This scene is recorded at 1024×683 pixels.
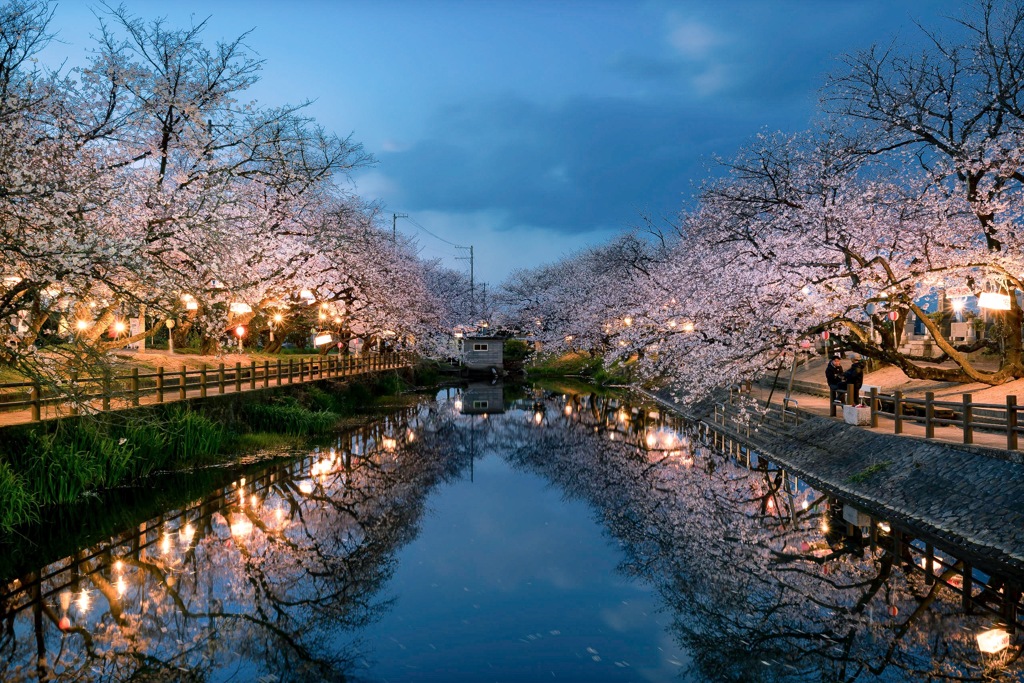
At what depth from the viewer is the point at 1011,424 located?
12828mm

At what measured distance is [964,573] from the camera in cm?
1073

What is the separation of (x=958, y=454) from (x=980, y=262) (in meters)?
5.69

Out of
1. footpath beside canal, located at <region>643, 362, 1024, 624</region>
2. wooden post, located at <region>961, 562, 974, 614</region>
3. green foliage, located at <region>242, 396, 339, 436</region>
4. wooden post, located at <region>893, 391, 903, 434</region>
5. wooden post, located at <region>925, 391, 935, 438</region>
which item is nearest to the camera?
wooden post, located at <region>961, 562, 974, 614</region>

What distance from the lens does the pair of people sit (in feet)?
70.5

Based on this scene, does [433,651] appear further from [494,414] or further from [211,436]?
[494,414]

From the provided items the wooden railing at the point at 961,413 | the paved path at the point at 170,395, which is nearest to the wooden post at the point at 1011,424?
the wooden railing at the point at 961,413

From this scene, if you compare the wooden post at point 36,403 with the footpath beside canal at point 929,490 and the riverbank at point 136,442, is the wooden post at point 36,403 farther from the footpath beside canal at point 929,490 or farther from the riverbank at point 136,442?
the footpath beside canal at point 929,490

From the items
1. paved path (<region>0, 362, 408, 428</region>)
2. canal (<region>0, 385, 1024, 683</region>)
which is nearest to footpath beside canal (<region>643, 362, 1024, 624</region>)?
canal (<region>0, 385, 1024, 683</region>)

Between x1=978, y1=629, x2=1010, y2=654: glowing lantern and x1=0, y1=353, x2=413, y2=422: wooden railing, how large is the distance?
40.5 ft

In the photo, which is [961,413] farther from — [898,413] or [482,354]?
[482,354]

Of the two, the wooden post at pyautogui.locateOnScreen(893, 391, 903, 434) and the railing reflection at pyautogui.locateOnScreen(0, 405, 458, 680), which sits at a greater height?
the wooden post at pyautogui.locateOnScreen(893, 391, 903, 434)

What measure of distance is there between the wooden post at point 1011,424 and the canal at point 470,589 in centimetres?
318

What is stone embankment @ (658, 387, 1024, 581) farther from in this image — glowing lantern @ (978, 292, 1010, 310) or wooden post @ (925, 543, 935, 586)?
glowing lantern @ (978, 292, 1010, 310)

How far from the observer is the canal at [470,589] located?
8406mm
